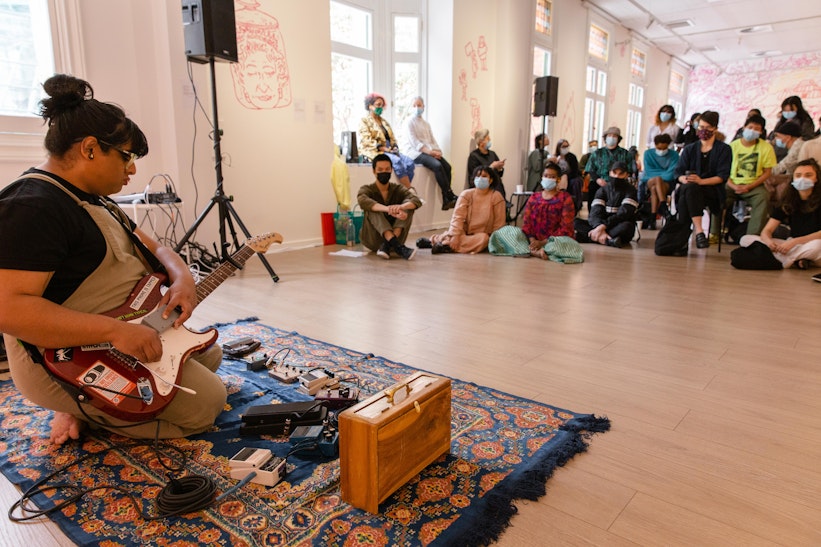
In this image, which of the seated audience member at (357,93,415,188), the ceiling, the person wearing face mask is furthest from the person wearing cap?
the ceiling

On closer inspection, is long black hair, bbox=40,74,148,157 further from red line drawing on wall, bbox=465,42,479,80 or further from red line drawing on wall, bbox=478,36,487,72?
red line drawing on wall, bbox=478,36,487,72

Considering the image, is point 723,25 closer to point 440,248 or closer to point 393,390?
point 440,248

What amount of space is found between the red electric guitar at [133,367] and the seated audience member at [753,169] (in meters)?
5.35

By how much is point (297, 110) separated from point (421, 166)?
201 centimetres

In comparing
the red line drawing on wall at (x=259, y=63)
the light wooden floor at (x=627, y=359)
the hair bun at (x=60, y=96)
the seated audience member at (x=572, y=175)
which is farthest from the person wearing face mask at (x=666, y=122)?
the hair bun at (x=60, y=96)

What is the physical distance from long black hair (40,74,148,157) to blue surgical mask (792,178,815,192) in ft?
15.3

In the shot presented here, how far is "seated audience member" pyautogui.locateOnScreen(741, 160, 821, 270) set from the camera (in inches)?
162

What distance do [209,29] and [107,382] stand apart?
2769mm

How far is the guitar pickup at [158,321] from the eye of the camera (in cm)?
151

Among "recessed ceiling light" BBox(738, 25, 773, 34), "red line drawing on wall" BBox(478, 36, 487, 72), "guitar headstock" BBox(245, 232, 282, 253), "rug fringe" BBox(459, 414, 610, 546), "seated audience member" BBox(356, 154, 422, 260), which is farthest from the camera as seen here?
"recessed ceiling light" BBox(738, 25, 773, 34)

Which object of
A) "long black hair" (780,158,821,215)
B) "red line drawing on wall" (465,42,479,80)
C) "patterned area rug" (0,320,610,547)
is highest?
"red line drawing on wall" (465,42,479,80)

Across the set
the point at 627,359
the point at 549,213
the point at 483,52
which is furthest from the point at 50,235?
the point at 483,52

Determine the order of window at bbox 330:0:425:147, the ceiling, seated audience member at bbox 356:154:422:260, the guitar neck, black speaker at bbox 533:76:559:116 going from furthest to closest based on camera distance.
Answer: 1. the ceiling
2. black speaker at bbox 533:76:559:116
3. window at bbox 330:0:425:147
4. seated audience member at bbox 356:154:422:260
5. the guitar neck

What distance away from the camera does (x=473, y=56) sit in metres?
7.13
